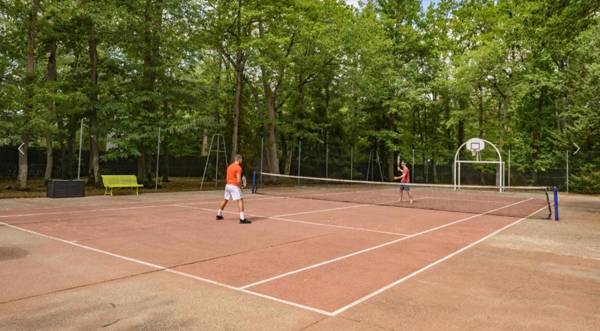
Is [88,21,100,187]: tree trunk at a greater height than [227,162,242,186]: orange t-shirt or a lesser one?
greater

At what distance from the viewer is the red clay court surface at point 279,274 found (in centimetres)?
496

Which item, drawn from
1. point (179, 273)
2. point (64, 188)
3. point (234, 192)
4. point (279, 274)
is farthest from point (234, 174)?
point (64, 188)

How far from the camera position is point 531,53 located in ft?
108

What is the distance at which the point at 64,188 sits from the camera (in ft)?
58.8

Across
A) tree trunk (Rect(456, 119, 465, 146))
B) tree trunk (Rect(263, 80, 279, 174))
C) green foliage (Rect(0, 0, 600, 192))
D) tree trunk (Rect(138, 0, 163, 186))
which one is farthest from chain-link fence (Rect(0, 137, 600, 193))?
tree trunk (Rect(138, 0, 163, 186))

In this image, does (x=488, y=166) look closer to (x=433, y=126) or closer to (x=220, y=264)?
(x=433, y=126)

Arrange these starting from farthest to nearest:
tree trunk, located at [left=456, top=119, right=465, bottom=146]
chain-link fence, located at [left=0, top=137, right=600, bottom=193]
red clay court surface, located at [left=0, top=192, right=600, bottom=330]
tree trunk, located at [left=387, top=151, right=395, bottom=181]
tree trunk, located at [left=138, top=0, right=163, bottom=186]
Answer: tree trunk, located at [left=456, top=119, right=465, bottom=146]
tree trunk, located at [left=387, top=151, right=395, bottom=181]
chain-link fence, located at [left=0, top=137, right=600, bottom=193]
tree trunk, located at [left=138, top=0, right=163, bottom=186]
red clay court surface, located at [left=0, top=192, right=600, bottom=330]

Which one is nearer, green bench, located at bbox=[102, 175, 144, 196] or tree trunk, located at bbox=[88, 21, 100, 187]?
green bench, located at bbox=[102, 175, 144, 196]

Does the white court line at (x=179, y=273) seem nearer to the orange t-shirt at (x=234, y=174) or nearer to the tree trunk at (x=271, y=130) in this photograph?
the orange t-shirt at (x=234, y=174)

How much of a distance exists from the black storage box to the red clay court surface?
206 inches

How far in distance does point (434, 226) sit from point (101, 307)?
949 cm

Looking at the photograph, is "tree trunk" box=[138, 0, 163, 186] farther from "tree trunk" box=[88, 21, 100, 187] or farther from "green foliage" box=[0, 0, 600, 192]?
"tree trunk" box=[88, 21, 100, 187]

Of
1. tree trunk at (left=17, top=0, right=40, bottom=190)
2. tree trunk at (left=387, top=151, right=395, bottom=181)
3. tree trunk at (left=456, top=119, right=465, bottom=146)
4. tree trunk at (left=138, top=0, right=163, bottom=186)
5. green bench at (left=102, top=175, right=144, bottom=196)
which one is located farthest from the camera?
tree trunk at (left=456, top=119, right=465, bottom=146)

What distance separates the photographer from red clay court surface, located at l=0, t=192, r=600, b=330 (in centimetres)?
496
